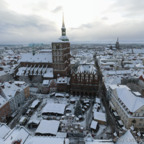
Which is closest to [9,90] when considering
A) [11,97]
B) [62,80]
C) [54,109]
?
[11,97]

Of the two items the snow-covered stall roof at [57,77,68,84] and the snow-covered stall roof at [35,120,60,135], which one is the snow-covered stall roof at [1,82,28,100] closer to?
the snow-covered stall roof at [57,77,68,84]

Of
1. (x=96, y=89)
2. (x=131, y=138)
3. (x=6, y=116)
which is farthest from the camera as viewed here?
(x=96, y=89)

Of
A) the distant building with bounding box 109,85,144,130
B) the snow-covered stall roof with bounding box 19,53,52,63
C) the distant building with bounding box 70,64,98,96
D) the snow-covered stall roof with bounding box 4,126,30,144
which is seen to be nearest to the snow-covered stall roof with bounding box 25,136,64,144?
the snow-covered stall roof with bounding box 4,126,30,144

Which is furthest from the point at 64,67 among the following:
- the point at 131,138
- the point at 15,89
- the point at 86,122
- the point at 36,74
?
the point at 131,138

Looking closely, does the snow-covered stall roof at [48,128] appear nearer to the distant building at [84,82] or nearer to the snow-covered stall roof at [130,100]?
the snow-covered stall roof at [130,100]

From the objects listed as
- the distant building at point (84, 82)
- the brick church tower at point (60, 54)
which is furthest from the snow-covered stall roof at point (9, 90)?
the distant building at point (84, 82)

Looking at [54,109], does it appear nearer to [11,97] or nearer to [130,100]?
[11,97]

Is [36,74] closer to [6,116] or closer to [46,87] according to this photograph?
[46,87]
